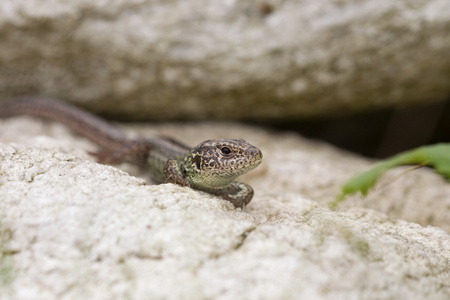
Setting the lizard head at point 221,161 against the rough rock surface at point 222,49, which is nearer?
the lizard head at point 221,161

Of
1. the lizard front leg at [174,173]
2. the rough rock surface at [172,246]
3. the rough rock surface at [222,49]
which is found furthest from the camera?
the rough rock surface at [222,49]

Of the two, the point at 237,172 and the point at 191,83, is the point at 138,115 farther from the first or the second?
the point at 237,172

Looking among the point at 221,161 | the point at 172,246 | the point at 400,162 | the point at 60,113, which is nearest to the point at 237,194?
the point at 221,161

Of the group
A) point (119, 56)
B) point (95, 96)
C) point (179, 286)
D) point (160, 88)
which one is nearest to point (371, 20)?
point (160, 88)

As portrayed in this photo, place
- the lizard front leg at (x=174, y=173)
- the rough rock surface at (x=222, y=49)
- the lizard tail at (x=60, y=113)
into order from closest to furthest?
the lizard front leg at (x=174, y=173)
the rough rock surface at (x=222, y=49)
the lizard tail at (x=60, y=113)

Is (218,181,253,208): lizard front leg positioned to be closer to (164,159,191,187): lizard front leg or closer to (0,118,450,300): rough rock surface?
(0,118,450,300): rough rock surface

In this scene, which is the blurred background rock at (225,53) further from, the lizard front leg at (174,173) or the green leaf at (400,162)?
the green leaf at (400,162)

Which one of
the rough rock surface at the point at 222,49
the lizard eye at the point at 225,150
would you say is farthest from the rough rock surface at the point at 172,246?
the rough rock surface at the point at 222,49
